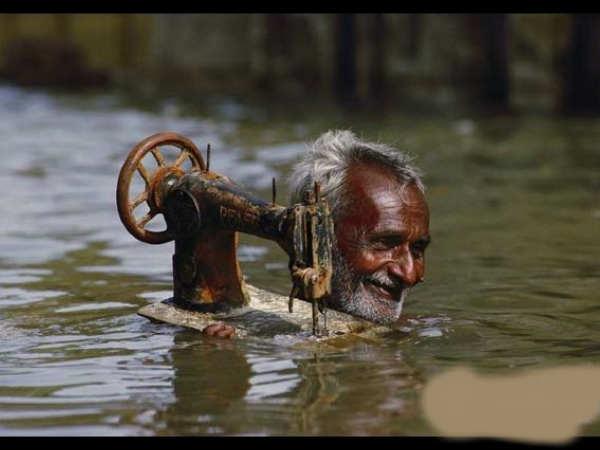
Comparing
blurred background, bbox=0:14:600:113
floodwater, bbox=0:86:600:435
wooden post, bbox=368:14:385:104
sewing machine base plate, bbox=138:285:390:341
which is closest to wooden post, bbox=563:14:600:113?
blurred background, bbox=0:14:600:113

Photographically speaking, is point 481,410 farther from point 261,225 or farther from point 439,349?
point 261,225

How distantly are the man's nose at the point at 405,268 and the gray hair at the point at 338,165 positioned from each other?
33cm

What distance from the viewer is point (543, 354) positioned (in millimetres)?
6148

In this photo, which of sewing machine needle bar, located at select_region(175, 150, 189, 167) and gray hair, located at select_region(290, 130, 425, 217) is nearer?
gray hair, located at select_region(290, 130, 425, 217)

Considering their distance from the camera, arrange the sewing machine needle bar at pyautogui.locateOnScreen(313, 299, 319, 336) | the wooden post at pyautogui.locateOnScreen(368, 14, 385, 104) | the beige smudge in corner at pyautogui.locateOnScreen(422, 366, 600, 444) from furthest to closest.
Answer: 1. the wooden post at pyautogui.locateOnScreen(368, 14, 385, 104)
2. the sewing machine needle bar at pyautogui.locateOnScreen(313, 299, 319, 336)
3. the beige smudge in corner at pyautogui.locateOnScreen(422, 366, 600, 444)

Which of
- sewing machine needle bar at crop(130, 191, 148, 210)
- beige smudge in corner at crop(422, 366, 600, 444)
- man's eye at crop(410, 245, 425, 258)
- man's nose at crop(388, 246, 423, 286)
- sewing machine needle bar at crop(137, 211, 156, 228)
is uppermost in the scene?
sewing machine needle bar at crop(130, 191, 148, 210)

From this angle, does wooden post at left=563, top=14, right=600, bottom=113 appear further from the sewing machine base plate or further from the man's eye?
the sewing machine base plate

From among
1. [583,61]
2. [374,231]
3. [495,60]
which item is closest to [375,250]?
[374,231]

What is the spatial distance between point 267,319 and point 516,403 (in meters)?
1.63

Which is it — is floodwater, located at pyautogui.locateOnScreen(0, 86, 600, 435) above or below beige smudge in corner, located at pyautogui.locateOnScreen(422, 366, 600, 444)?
above

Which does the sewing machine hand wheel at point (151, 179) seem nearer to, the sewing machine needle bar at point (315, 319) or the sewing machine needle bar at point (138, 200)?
the sewing machine needle bar at point (138, 200)

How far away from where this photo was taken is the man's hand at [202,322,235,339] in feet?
20.9

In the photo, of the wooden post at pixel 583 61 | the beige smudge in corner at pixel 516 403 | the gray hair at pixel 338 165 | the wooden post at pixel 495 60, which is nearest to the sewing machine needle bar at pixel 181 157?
the gray hair at pixel 338 165

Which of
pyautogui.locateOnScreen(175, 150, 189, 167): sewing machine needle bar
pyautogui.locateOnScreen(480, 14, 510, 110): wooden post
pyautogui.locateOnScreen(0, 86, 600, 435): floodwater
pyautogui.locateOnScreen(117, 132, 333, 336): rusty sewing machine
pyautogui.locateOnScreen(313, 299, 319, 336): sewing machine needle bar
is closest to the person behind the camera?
pyautogui.locateOnScreen(0, 86, 600, 435): floodwater
